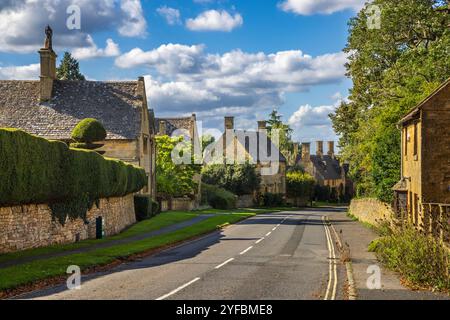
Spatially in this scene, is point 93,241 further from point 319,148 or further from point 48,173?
point 319,148

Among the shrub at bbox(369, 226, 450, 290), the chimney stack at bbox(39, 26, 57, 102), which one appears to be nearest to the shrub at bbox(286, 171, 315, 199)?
the chimney stack at bbox(39, 26, 57, 102)

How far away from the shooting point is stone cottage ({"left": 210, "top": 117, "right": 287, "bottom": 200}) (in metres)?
97.6

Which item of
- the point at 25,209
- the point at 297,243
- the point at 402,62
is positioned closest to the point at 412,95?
the point at 402,62

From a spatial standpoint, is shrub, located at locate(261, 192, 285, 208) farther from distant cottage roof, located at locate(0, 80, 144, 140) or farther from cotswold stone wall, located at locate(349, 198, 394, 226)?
distant cottage roof, located at locate(0, 80, 144, 140)

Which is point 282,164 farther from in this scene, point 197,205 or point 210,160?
point 197,205

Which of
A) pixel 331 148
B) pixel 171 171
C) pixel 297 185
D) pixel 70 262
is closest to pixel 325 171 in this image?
pixel 331 148

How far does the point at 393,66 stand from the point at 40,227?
26913mm

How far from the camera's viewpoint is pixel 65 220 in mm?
29297

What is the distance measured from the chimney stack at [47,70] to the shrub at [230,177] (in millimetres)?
35819

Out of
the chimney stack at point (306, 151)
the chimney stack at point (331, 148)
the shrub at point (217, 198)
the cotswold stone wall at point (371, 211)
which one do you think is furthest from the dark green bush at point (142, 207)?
the chimney stack at point (331, 148)

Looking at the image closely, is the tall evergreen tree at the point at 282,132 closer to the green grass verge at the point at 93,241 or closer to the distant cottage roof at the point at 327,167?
the distant cottage roof at the point at 327,167

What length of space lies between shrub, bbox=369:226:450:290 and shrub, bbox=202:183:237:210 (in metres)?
59.9

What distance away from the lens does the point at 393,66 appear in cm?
4322
